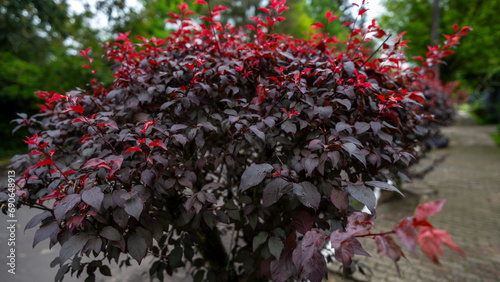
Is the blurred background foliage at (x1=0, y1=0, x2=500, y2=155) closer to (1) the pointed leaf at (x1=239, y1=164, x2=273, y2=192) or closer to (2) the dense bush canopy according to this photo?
(2) the dense bush canopy

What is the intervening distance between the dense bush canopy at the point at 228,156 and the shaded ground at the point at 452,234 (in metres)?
0.48

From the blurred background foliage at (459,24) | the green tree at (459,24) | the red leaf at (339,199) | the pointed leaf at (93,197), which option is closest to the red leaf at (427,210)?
the red leaf at (339,199)

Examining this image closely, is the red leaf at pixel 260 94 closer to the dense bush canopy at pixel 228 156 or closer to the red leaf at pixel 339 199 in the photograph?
the dense bush canopy at pixel 228 156

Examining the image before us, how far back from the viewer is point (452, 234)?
3.85 meters

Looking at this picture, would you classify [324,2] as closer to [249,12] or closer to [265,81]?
[249,12]

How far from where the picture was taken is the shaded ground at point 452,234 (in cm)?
273

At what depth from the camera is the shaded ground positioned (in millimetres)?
2732

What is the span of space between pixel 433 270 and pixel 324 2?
2672 centimetres

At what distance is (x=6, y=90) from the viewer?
7598mm

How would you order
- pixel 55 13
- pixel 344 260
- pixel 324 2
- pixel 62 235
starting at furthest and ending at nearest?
pixel 324 2, pixel 55 13, pixel 62 235, pixel 344 260

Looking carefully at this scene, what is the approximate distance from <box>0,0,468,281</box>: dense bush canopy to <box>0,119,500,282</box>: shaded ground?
481 millimetres

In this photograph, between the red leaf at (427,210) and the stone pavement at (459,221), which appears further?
the stone pavement at (459,221)

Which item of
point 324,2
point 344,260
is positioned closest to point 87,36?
point 344,260

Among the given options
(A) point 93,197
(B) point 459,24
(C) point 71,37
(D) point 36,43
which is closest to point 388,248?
(A) point 93,197
